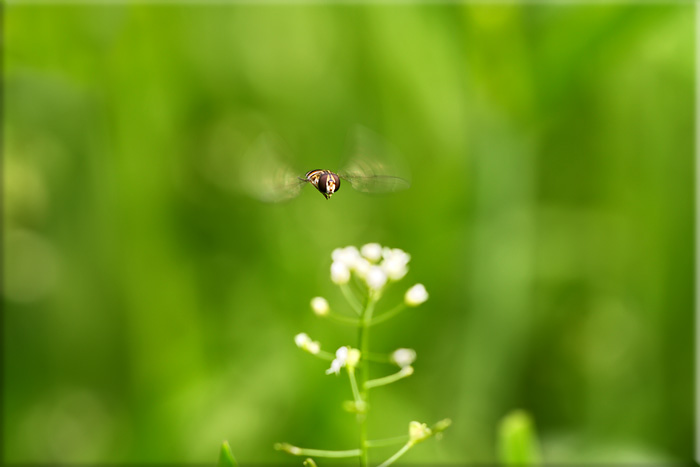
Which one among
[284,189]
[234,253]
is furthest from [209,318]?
[284,189]

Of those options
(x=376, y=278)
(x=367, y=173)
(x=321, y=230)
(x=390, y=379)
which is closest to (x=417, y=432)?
(x=390, y=379)

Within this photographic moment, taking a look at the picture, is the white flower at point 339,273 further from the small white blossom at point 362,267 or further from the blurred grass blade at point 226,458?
the blurred grass blade at point 226,458

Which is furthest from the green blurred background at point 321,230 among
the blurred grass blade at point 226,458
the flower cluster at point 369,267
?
the blurred grass blade at point 226,458

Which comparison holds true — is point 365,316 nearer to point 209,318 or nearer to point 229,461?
point 229,461

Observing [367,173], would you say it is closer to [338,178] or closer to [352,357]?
[338,178]

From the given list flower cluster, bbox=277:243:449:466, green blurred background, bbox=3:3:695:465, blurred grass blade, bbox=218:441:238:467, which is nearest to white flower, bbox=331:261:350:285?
flower cluster, bbox=277:243:449:466
